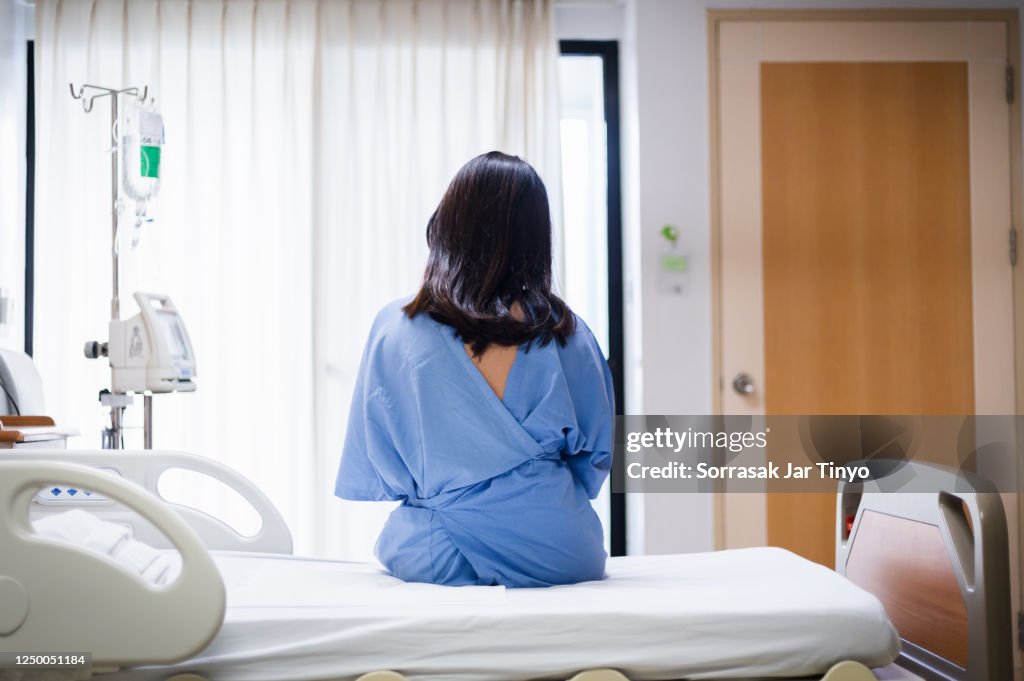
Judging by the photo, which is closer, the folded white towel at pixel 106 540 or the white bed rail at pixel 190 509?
the folded white towel at pixel 106 540

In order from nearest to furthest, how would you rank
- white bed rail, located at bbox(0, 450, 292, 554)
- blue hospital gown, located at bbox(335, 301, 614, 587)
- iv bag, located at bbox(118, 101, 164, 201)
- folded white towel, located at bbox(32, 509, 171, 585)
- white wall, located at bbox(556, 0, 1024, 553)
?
folded white towel, located at bbox(32, 509, 171, 585) < blue hospital gown, located at bbox(335, 301, 614, 587) < white bed rail, located at bbox(0, 450, 292, 554) < iv bag, located at bbox(118, 101, 164, 201) < white wall, located at bbox(556, 0, 1024, 553)

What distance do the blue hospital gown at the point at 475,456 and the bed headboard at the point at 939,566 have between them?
574 millimetres

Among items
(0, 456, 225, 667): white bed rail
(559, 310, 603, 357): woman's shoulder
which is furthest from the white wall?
(0, 456, 225, 667): white bed rail

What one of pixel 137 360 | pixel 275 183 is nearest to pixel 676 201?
pixel 275 183

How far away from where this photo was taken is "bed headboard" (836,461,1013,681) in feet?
4.71

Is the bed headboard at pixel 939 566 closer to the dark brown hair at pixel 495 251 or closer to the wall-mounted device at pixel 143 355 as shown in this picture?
the dark brown hair at pixel 495 251

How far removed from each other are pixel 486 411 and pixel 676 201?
177 cm

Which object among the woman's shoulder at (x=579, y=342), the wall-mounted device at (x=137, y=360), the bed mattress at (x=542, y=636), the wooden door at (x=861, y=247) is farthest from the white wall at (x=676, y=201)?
the bed mattress at (x=542, y=636)

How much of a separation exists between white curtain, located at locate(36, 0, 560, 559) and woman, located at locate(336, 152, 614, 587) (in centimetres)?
151

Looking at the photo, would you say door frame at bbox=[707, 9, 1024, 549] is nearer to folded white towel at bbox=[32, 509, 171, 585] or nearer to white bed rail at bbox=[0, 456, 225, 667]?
folded white towel at bbox=[32, 509, 171, 585]

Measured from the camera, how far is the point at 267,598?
1404 millimetres

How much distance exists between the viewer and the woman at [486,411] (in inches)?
61.4

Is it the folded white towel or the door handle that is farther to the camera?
the door handle

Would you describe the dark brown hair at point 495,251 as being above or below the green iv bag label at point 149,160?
below
